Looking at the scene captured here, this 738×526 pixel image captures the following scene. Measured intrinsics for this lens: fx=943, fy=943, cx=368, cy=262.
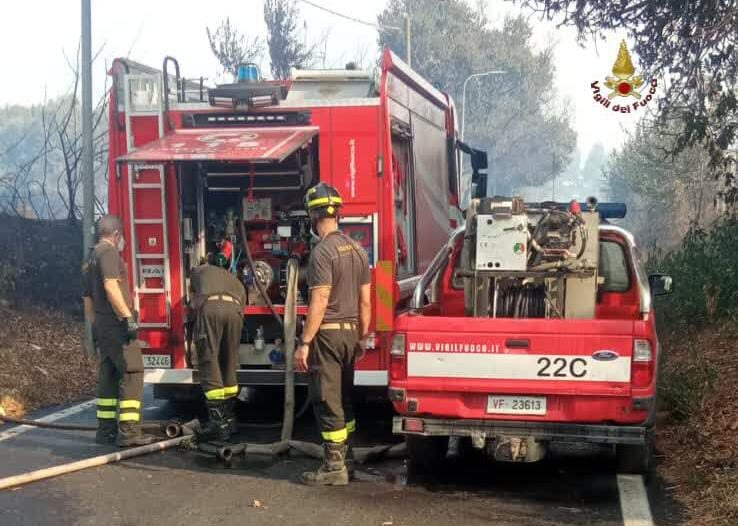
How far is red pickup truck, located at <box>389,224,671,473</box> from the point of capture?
5816mm

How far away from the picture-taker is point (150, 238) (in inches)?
319

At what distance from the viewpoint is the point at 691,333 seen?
33.2ft

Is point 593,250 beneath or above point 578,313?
above

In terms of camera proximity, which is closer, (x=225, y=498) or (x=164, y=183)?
(x=225, y=498)

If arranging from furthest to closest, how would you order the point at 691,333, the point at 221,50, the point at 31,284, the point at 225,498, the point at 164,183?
the point at 221,50 < the point at 31,284 < the point at 691,333 < the point at 164,183 < the point at 225,498

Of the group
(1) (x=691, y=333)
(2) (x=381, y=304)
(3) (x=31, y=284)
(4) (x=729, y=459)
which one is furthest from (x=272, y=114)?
(3) (x=31, y=284)

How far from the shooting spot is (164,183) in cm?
805

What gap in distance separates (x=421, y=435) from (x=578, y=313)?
1.50 metres

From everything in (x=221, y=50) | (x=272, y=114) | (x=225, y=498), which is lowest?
(x=225, y=498)

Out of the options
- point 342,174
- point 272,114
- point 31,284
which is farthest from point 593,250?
point 31,284

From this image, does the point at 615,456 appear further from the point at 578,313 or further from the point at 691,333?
the point at 691,333

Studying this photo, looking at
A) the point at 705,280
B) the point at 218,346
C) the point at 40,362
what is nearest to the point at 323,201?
the point at 218,346

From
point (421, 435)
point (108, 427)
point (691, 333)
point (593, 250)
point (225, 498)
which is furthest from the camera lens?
point (691, 333)

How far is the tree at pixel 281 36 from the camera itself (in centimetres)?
2462
